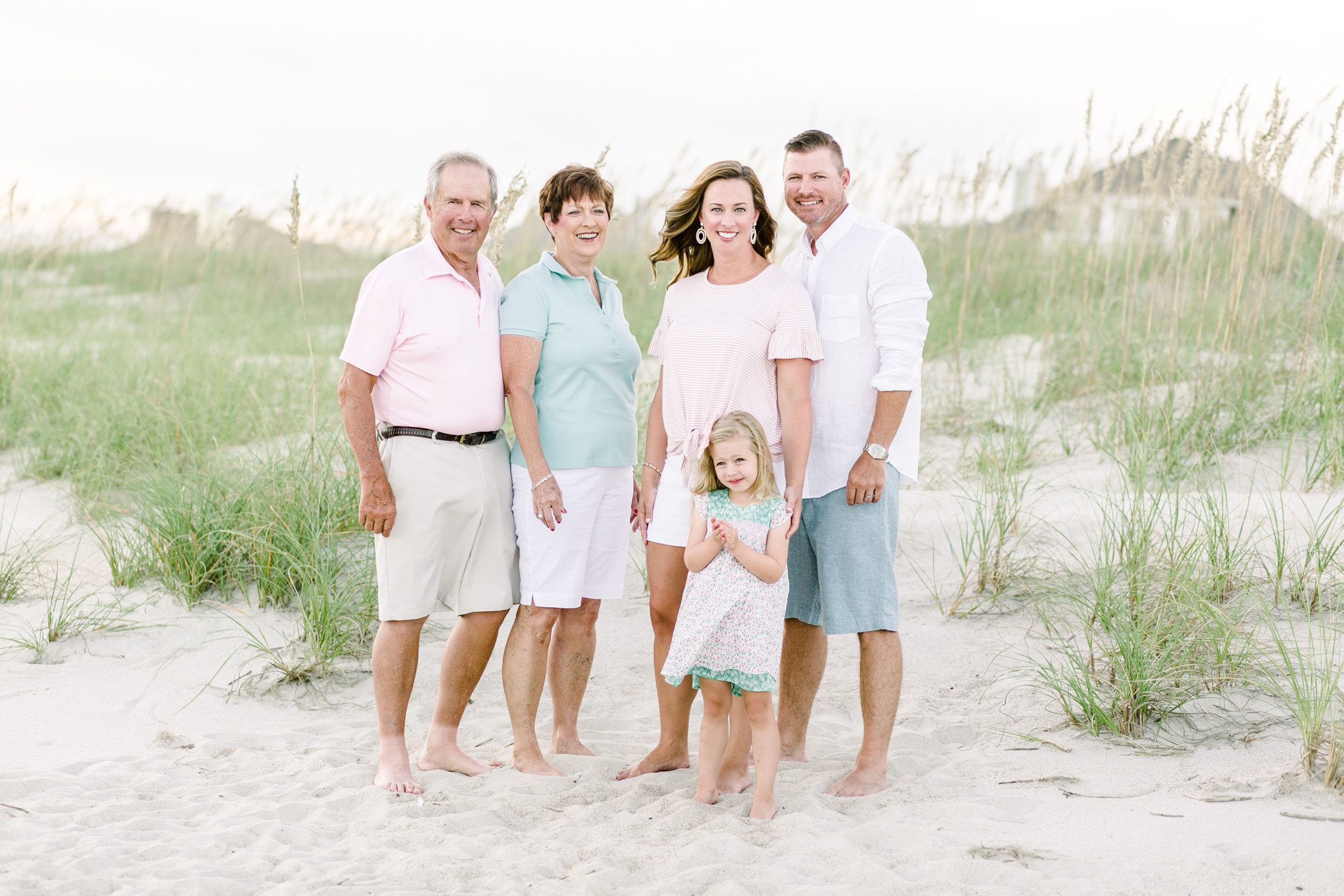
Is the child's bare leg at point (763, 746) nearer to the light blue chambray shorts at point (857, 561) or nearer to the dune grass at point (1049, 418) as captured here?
the light blue chambray shorts at point (857, 561)

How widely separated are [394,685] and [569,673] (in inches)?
24.9

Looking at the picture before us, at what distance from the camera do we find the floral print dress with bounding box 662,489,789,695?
326 cm

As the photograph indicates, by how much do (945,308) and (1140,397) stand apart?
2335 millimetres

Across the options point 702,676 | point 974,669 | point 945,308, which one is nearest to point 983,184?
point 945,308

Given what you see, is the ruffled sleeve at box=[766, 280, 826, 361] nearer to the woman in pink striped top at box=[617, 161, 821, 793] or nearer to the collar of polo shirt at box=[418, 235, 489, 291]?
the woman in pink striped top at box=[617, 161, 821, 793]

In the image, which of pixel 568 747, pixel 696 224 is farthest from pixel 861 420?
pixel 568 747

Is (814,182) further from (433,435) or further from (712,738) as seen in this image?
(712,738)

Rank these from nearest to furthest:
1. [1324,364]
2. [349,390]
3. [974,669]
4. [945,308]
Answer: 1. [349,390]
2. [974,669]
3. [1324,364]
4. [945,308]

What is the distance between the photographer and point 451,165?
11.9 ft

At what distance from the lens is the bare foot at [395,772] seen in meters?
3.60

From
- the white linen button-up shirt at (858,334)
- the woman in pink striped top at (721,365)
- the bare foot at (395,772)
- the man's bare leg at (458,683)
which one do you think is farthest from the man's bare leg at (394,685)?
the white linen button-up shirt at (858,334)

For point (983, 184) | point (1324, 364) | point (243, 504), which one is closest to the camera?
point (243, 504)

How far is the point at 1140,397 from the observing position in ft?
19.3

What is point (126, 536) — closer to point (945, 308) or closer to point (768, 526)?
point (768, 526)
